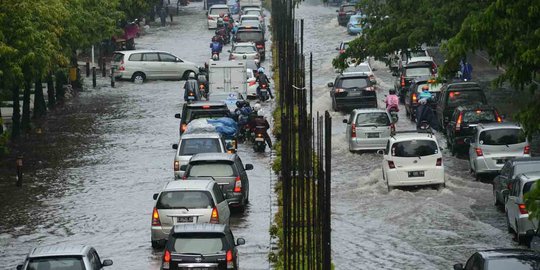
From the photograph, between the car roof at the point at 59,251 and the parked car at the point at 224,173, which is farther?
the parked car at the point at 224,173

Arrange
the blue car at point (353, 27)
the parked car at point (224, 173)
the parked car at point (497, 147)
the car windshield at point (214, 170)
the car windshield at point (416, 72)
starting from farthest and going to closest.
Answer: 1. the blue car at point (353, 27)
2. the car windshield at point (416, 72)
3. the parked car at point (497, 147)
4. the car windshield at point (214, 170)
5. the parked car at point (224, 173)

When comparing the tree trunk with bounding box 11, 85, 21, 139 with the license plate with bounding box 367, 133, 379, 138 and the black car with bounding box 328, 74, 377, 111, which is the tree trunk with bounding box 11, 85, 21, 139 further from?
the license plate with bounding box 367, 133, 379, 138

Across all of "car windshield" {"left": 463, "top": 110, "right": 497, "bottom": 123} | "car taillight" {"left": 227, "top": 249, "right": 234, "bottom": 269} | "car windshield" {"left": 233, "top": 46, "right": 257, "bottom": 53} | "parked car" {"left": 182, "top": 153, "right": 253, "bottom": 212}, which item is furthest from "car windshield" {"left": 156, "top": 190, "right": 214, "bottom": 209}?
"car windshield" {"left": 233, "top": 46, "right": 257, "bottom": 53}

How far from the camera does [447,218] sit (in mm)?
32500

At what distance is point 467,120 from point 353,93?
11109mm

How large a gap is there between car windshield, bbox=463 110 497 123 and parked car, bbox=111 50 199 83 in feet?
85.6

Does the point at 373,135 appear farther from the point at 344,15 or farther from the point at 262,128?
the point at 344,15

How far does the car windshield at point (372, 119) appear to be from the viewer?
43188 millimetres

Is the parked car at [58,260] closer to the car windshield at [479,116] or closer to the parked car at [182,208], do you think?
the parked car at [182,208]

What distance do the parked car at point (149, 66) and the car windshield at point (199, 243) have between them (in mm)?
41005

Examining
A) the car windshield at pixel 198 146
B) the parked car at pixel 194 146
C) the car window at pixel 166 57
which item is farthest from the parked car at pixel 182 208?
the car window at pixel 166 57

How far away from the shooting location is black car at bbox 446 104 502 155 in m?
41.5

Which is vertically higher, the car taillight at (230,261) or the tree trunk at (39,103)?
the car taillight at (230,261)

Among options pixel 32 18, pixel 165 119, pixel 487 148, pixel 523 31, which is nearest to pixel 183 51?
pixel 165 119
